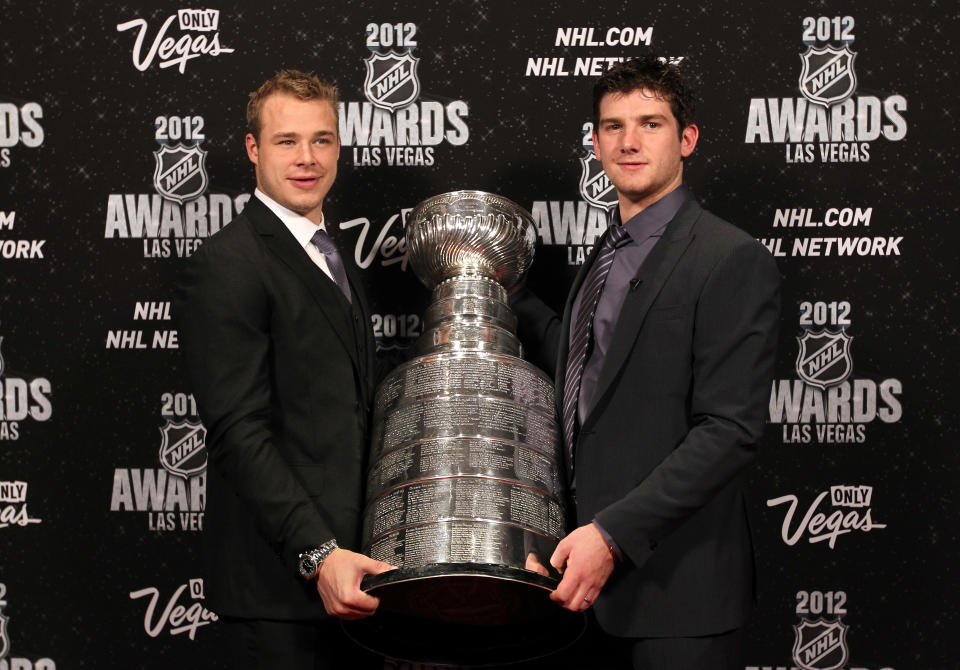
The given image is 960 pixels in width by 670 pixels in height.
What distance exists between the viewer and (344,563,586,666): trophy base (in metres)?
2.48

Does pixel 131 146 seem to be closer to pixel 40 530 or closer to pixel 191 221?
pixel 191 221

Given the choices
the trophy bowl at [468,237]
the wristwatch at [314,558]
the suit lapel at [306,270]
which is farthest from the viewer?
the trophy bowl at [468,237]

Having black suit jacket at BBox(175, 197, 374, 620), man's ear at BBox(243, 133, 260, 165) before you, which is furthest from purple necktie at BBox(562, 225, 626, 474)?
man's ear at BBox(243, 133, 260, 165)

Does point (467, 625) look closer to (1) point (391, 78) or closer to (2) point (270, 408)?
(2) point (270, 408)

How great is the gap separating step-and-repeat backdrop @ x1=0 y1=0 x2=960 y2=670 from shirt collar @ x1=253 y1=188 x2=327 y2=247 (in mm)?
860

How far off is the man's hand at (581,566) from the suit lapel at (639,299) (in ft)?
1.02

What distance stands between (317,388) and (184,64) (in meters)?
1.56

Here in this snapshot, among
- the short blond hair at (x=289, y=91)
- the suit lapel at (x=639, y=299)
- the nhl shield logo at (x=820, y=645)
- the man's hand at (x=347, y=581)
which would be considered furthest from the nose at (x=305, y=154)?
the nhl shield logo at (x=820, y=645)

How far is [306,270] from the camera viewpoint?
2.53 metres

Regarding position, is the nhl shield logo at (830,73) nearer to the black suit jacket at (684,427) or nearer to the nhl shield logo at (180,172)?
the black suit jacket at (684,427)

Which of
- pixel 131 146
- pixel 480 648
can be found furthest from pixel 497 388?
pixel 131 146

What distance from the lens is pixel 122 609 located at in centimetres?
361

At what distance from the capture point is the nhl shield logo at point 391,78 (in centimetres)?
345

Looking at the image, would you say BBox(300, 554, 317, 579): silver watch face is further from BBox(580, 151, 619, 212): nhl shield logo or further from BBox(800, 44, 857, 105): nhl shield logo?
BBox(800, 44, 857, 105): nhl shield logo
